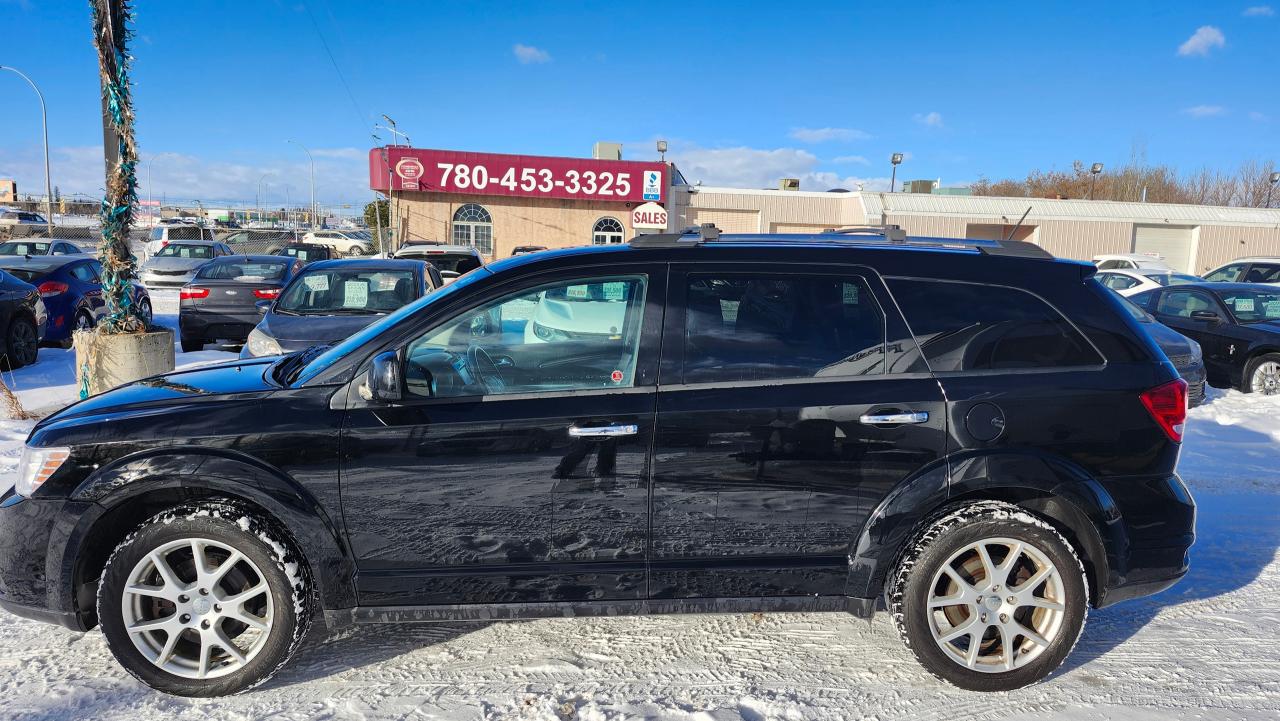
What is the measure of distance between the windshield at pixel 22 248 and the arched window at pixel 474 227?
1430 centimetres

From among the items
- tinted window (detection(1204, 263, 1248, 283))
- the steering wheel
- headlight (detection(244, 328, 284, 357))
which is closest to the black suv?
the steering wheel

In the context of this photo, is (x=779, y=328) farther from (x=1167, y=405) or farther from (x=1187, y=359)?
(x=1187, y=359)

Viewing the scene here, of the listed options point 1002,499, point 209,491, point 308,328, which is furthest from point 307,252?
point 1002,499

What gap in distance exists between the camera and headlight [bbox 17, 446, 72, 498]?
3145mm

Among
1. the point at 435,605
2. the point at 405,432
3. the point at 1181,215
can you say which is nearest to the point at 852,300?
the point at 405,432

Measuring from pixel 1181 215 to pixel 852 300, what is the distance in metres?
39.1

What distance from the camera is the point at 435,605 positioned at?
3277 millimetres

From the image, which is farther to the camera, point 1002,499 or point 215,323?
point 215,323

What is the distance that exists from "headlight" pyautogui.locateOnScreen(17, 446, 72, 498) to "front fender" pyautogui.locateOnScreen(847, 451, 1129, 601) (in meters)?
3.19

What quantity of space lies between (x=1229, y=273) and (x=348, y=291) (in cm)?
1887

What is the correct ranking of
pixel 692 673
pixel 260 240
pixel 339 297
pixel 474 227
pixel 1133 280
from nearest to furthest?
1. pixel 692 673
2. pixel 339 297
3. pixel 1133 280
4. pixel 474 227
5. pixel 260 240

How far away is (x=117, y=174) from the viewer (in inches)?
264

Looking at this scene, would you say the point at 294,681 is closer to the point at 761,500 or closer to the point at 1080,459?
the point at 761,500

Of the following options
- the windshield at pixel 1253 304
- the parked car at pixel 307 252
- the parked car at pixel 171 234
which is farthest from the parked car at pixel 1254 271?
the parked car at pixel 171 234
